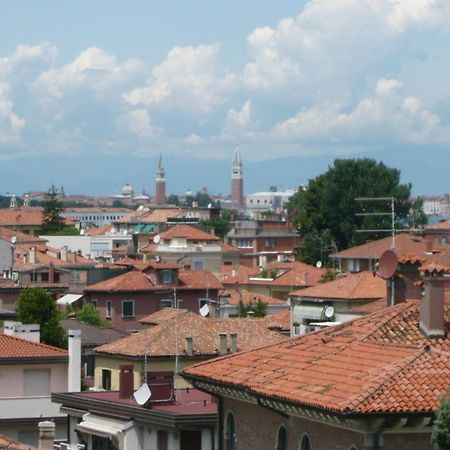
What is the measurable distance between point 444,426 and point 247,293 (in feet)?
246

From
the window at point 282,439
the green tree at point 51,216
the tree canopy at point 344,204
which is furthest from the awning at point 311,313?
the green tree at point 51,216

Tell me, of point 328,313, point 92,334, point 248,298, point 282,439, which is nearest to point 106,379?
point 328,313

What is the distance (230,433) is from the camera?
22.0 m

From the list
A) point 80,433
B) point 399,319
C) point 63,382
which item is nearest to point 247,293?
point 63,382

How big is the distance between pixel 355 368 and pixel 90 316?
5736 centimetres

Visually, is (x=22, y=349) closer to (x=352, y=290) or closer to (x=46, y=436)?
(x=46, y=436)

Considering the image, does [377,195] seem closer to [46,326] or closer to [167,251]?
[167,251]

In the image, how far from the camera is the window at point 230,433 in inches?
859

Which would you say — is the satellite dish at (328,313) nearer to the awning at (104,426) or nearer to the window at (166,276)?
the awning at (104,426)

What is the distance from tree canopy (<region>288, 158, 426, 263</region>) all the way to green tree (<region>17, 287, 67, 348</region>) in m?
62.0

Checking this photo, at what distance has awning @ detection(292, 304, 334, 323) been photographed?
50.4m

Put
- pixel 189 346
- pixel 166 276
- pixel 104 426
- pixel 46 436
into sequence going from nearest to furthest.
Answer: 1. pixel 46 436
2. pixel 104 426
3. pixel 189 346
4. pixel 166 276

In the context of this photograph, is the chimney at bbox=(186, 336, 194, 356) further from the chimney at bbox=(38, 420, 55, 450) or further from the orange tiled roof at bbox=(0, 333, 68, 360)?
the chimney at bbox=(38, 420, 55, 450)

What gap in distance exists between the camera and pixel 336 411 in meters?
17.3
